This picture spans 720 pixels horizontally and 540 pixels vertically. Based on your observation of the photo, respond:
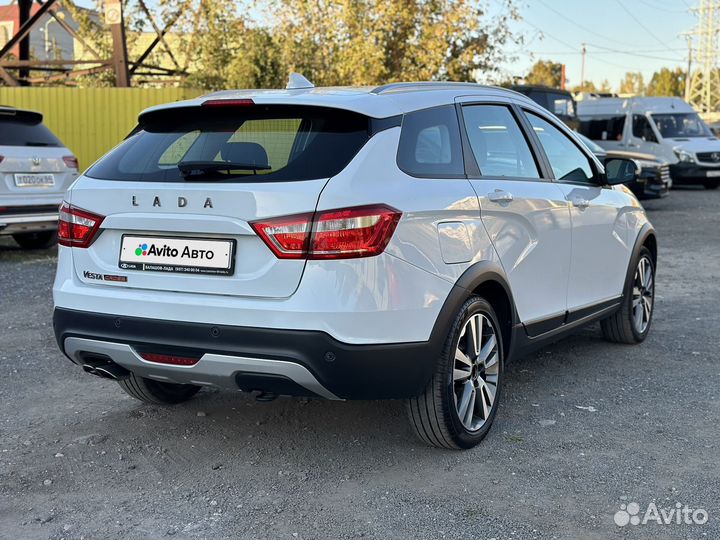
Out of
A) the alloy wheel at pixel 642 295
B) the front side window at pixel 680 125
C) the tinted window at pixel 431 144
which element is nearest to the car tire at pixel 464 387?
the tinted window at pixel 431 144

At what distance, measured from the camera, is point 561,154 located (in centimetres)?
552

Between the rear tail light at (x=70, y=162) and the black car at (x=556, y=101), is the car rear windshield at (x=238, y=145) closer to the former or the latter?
the rear tail light at (x=70, y=162)

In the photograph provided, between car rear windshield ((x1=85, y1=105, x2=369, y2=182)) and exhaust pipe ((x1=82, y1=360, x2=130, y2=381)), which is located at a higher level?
car rear windshield ((x1=85, y1=105, x2=369, y2=182))

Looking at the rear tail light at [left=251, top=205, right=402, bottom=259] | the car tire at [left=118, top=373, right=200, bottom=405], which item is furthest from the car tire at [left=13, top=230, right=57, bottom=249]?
the rear tail light at [left=251, top=205, right=402, bottom=259]

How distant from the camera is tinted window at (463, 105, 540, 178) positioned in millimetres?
4570

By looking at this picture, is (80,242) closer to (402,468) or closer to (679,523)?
(402,468)

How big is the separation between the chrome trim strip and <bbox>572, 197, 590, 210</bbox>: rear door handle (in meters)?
2.27

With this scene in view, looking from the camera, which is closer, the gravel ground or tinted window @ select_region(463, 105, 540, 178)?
the gravel ground

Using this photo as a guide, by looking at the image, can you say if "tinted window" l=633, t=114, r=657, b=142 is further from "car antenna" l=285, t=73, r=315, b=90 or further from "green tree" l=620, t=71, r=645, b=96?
"green tree" l=620, t=71, r=645, b=96

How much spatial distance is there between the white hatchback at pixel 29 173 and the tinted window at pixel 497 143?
6.85 meters

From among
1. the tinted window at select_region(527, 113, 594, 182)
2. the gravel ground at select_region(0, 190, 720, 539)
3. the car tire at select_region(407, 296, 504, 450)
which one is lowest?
the gravel ground at select_region(0, 190, 720, 539)

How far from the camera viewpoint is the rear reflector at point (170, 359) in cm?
381

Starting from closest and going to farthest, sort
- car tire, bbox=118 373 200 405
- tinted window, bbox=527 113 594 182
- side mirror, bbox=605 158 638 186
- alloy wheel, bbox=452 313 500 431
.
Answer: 1. alloy wheel, bbox=452 313 500 431
2. car tire, bbox=118 373 200 405
3. tinted window, bbox=527 113 594 182
4. side mirror, bbox=605 158 638 186

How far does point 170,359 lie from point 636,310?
3.84m
